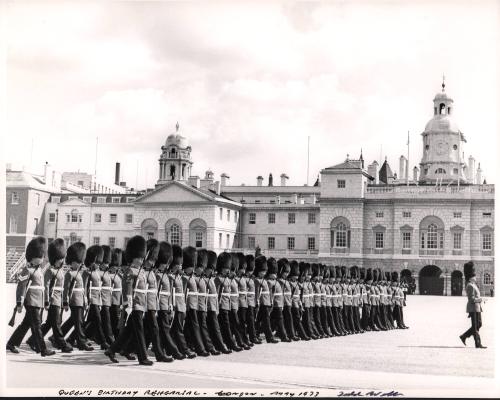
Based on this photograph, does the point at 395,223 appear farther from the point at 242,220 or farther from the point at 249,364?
the point at 249,364

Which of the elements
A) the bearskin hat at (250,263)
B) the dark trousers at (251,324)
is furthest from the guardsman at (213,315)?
the bearskin hat at (250,263)

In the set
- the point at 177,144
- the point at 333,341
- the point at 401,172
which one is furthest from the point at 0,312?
the point at 401,172

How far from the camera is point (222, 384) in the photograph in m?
12.1

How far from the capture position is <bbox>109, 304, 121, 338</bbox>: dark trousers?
53.2ft

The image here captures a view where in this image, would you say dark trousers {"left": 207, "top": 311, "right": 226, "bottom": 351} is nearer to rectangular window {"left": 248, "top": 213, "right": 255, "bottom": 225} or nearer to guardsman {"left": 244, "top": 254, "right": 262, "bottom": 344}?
guardsman {"left": 244, "top": 254, "right": 262, "bottom": 344}

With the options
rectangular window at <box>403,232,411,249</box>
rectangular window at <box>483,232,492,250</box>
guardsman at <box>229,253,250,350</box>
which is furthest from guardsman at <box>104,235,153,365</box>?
rectangular window at <box>403,232,411,249</box>

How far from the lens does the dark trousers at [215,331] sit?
15.6 metres

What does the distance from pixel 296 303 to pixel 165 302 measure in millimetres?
5292

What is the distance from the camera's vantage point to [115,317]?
16.3 m

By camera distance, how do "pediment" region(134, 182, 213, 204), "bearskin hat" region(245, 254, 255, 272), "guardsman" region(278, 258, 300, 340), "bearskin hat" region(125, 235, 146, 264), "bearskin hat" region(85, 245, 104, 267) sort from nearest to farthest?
1. "bearskin hat" region(125, 235, 146, 264)
2. "bearskin hat" region(85, 245, 104, 267)
3. "bearskin hat" region(245, 254, 255, 272)
4. "guardsman" region(278, 258, 300, 340)
5. "pediment" region(134, 182, 213, 204)

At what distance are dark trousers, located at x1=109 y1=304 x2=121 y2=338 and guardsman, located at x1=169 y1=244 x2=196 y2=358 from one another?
5.83 ft

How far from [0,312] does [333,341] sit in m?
9.05

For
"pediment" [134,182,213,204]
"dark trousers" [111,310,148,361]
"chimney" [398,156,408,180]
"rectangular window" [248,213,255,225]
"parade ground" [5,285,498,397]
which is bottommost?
"parade ground" [5,285,498,397]

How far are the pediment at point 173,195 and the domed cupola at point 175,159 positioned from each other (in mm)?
7678
